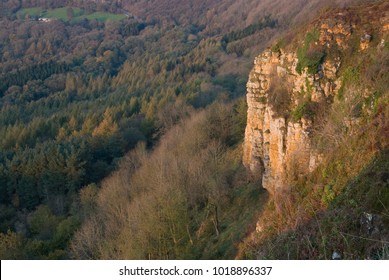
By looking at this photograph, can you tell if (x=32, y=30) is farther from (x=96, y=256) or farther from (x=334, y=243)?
(x=334, y=243)

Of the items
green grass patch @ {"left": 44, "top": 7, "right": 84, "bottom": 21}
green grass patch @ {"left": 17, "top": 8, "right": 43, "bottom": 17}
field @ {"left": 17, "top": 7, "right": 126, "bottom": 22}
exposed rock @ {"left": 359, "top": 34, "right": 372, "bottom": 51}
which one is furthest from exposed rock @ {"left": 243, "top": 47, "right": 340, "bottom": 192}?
green grass patch @ {"left": 17, "top": 8, "right": 43, "bottom": 17}

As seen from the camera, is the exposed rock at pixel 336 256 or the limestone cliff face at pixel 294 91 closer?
the exposed rock at pixel 336 256

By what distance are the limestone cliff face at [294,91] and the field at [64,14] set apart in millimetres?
163967

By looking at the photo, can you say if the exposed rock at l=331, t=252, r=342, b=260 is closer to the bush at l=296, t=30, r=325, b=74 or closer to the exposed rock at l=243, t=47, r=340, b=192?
the exposed rock at l=243, t=47, r=340, b=192

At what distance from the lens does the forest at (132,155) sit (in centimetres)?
2764

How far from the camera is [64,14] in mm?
186875

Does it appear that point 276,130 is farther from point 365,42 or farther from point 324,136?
point 365,42

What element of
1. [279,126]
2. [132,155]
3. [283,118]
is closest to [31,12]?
[132,155]

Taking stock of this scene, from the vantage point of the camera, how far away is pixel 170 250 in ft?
85.3

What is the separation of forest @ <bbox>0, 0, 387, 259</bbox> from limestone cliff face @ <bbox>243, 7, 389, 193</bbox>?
7.28ft

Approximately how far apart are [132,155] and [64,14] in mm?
156412

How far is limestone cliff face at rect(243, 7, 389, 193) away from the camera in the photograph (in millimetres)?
22391

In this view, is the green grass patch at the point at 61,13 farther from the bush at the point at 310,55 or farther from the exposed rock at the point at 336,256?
the exposed rock at the point at 336,256

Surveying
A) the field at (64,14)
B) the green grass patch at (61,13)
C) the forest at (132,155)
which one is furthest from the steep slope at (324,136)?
the green grass patch at (61,13)
